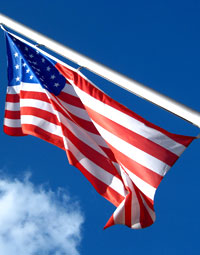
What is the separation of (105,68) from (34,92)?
10.6 feet

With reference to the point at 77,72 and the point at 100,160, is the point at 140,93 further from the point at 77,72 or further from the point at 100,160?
the point at 100,160

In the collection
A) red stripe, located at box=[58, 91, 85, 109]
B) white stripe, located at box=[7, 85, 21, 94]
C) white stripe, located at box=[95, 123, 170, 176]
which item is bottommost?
white stripe, located at box=[7, 85, 21, 94]

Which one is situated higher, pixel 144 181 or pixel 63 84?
pixel 63 84

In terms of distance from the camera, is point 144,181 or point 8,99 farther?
point 8,99

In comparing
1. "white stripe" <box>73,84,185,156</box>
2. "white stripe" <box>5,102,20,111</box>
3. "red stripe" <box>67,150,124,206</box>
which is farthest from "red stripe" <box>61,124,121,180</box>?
"white stripe" <box>5,102,20,111</box>

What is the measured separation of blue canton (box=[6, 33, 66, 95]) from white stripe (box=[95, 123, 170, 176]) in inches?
69.6

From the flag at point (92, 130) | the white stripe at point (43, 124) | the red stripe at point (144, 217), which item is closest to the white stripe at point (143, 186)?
the flag at point (92, 130)

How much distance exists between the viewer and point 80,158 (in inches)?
390

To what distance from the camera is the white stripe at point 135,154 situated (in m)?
8.30

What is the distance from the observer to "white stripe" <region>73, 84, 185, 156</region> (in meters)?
8.04

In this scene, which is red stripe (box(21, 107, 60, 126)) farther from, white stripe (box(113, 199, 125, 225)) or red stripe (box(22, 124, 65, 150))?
white stripe (box(113, 199, 125, 225))

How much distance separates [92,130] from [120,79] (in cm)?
220

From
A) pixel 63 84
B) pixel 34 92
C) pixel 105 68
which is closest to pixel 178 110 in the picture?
pixel 105 68

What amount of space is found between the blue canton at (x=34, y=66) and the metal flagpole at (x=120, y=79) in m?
0.63
